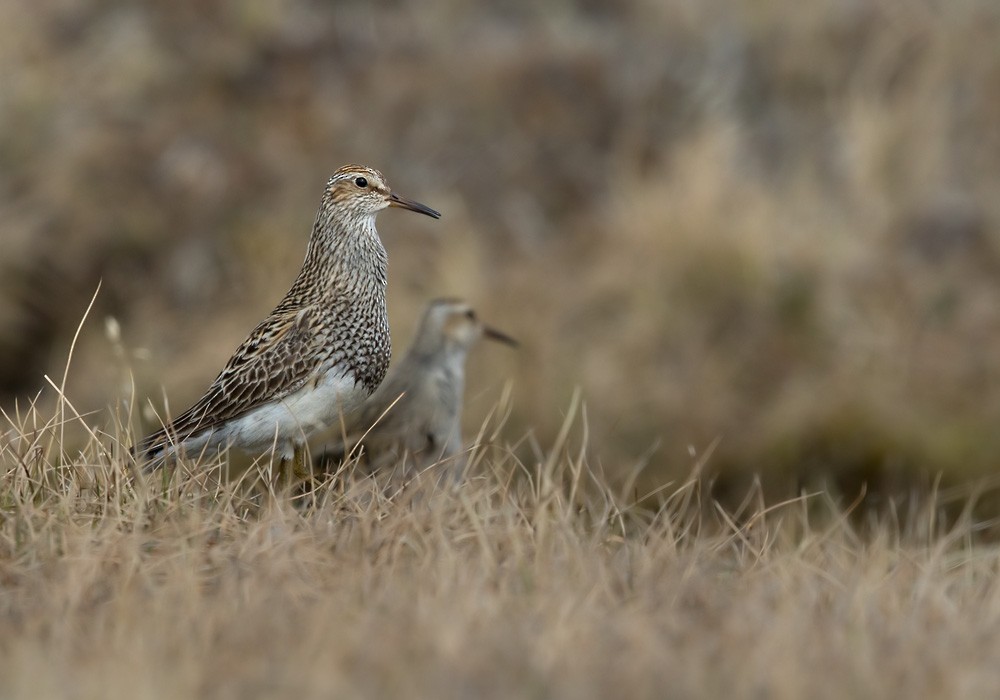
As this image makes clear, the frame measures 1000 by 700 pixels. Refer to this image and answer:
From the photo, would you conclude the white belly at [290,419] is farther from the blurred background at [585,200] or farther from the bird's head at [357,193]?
the blurred background at [585,200]

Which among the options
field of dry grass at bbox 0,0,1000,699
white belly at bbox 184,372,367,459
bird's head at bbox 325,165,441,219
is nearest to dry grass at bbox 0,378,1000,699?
field of dry grass at bbox 0,0,1000,699

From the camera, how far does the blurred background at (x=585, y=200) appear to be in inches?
436

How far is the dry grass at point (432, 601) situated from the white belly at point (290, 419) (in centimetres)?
47

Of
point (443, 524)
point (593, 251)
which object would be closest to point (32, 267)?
point (593, 251)

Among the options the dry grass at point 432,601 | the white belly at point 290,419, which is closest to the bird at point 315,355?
the white belly at point 290,419

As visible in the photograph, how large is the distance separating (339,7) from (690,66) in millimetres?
3655

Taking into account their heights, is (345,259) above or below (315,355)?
above

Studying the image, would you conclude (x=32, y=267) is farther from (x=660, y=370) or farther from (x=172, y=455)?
(x=172, y=455)

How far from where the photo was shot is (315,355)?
529cm

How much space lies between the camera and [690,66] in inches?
582

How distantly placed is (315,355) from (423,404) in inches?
72.0

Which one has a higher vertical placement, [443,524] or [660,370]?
[443,524]

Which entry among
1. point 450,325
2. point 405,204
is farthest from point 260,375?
point 450,325

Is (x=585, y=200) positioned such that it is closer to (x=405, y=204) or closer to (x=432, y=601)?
(x=405, y=204)
